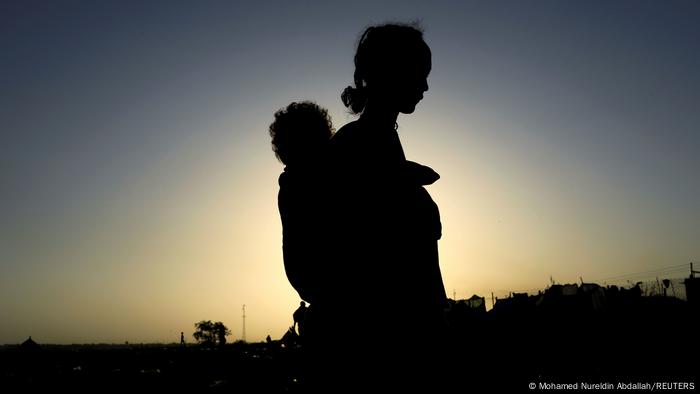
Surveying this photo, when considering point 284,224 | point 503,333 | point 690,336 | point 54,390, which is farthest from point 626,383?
point 54,390

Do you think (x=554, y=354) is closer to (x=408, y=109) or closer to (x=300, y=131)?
(x=300, y=131)

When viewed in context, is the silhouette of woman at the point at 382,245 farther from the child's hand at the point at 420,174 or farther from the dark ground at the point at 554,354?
the dark ground at the point at 554,354

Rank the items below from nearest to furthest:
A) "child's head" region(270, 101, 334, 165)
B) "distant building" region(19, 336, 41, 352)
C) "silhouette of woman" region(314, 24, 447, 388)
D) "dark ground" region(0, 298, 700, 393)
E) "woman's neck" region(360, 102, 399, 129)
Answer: "silhouette of woman" region(314, 24, 447, 388) → "woman's neck" region(360, 102, 399, 129) → "child's head" region(270, 101, 334, 165) → "dark ground" region(0, 298, 700, 393) → "distant building" region(19, 336, 41, 352)

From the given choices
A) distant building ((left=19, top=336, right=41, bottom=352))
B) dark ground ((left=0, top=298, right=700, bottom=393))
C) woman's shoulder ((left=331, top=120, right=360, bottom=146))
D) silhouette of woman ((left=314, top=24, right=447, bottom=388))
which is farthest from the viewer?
distant building ((left=19, top=336, right=41, bottom=352))

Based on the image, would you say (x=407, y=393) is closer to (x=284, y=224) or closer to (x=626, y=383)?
(x=284, y=224)

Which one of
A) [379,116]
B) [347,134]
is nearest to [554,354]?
[379,116]

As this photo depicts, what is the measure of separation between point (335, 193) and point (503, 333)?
80.6ft

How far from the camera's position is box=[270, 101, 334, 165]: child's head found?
2234mm

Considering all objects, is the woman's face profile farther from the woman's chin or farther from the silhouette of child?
the silhouette of child

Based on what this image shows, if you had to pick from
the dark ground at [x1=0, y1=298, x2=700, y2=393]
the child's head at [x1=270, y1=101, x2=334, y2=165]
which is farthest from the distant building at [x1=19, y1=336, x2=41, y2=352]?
the child's head at [x1=270, y1=101, x2=334, y2=165]

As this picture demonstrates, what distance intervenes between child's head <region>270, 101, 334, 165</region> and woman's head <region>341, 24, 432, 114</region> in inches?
32.5

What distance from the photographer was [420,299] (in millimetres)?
1168

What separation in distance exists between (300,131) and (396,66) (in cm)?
102

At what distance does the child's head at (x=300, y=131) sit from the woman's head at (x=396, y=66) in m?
0.83
